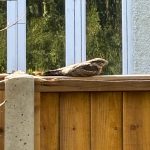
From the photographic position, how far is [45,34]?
18.8 feet

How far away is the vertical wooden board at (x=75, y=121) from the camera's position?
170 centimetres

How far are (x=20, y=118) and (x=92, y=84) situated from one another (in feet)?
0.84

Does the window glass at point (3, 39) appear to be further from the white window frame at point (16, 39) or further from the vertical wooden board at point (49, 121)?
the vertical wooden board at point (49, 121)

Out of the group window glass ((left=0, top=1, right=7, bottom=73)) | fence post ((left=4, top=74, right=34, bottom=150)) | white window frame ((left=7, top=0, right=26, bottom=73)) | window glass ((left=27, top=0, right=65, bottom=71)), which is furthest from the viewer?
white window frame ((left=7, top=0, right=26, bottom=73))

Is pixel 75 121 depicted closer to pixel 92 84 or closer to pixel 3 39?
pixel 92 84

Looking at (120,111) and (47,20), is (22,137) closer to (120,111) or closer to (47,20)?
(120,111)

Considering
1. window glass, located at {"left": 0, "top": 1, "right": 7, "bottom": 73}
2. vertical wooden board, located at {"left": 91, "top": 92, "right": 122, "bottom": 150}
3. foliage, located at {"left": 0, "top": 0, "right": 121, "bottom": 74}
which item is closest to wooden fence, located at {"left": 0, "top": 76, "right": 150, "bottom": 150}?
vertical wooden board, located at {"left": 91, "top": 92, "right": 122, "bottom": 150}

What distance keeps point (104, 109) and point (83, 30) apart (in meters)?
4.34

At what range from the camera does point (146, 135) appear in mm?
1707

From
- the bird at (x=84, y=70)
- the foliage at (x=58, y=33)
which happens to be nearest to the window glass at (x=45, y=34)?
the foliage at (x=58, y=33)

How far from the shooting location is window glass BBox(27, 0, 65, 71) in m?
5.76

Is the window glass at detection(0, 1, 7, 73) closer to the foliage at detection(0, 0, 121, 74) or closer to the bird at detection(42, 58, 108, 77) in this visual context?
the foliage at detection(0, 0, 121, 74)

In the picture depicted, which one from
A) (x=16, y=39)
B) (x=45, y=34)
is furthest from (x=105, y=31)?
(x=16, y=39)

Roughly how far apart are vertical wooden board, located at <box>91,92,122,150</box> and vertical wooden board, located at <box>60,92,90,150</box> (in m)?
0.02
